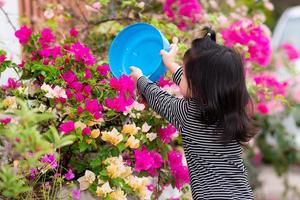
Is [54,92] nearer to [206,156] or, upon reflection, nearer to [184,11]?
[206,156]

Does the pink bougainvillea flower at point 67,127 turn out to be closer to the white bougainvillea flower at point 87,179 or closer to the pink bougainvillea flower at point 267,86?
the white bougainvillea flower at point 87,179

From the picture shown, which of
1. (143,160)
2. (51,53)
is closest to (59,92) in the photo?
(51,53)

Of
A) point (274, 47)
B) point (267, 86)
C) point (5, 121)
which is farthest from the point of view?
point (274, 47)

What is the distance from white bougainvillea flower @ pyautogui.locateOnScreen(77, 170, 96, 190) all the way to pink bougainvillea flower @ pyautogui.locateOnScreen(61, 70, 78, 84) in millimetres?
428

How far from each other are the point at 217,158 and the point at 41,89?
871 millimetres

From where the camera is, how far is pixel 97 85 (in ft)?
9.93

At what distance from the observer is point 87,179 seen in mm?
2846

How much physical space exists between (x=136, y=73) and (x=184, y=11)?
61.5 inches

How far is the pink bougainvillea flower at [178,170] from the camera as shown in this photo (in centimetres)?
338

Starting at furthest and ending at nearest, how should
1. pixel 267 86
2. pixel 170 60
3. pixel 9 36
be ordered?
pixel 267 86 < pixel 9 36 < pixel 170 60

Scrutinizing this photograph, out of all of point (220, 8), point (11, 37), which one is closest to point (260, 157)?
point (220, 8)

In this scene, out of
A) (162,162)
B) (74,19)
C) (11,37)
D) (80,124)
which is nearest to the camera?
(80,124)

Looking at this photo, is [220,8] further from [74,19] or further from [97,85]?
[97,85]

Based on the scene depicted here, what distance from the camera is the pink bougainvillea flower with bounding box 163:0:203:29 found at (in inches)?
180
